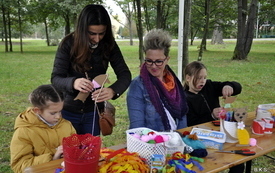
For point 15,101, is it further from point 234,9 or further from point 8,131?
point 234,9

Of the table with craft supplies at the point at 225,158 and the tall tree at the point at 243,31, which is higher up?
the tall tree at the point at 243,31

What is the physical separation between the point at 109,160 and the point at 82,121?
2.65ft

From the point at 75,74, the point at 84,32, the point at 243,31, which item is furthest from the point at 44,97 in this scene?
the point at 243,31

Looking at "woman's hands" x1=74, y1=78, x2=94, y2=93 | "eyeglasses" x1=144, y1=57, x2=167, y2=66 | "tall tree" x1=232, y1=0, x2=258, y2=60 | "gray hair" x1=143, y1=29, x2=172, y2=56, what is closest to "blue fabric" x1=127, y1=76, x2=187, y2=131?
"eyeglasses" x1=144, y1=57, x2=167, y2=66

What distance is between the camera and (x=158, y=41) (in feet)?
6.66

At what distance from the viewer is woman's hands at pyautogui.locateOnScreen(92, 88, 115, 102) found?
170 centimetres

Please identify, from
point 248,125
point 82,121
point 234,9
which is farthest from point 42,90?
point 234,9

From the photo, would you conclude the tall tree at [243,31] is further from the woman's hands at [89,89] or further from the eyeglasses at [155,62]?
the woman's hands at [89,89]

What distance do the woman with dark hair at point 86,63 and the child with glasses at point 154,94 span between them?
0.14 metres

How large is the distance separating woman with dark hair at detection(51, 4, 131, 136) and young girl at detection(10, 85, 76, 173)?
15cm

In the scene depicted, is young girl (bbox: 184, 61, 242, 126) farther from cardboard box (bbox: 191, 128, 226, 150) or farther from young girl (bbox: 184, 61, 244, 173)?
cardboard box (bbox: 191, 128, 226, 150)

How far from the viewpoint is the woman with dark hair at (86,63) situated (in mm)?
1829

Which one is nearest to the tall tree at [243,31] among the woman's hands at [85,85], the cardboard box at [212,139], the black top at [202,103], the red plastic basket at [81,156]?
the black top at [202,103]

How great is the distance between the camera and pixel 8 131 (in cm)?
411
